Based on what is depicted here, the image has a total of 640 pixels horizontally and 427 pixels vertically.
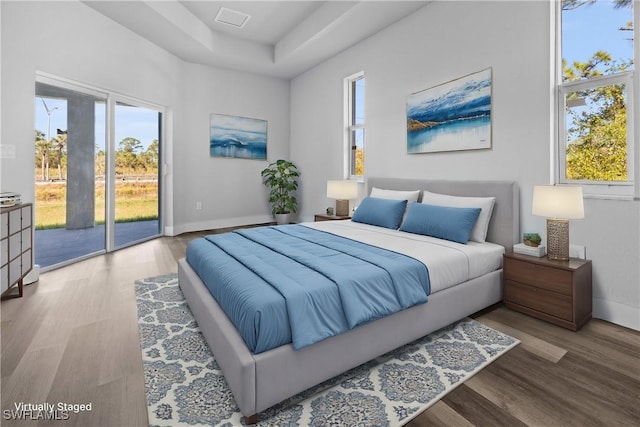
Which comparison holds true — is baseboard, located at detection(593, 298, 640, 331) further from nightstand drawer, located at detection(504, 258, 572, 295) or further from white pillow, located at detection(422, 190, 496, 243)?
white pillow, located at detection(422, 190, 496, 243)

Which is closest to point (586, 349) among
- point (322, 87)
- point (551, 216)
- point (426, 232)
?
point (551, 216)

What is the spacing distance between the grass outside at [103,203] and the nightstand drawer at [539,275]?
15.1 ft

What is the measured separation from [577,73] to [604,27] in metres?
0.34

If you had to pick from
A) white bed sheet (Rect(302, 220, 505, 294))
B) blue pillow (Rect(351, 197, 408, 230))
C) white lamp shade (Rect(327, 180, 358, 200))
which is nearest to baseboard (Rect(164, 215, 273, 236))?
white lamp shade (Rect(327, 180, 358, 200))

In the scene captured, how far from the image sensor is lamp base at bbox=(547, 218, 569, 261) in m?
2.45

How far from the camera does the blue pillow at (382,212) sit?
3.44 meters

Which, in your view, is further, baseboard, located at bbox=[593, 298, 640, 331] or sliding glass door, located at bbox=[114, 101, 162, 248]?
Answer: sliding glass door, located at bbox=[114, 101, 162, 248]

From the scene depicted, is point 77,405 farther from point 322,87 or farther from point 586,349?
point 322,87

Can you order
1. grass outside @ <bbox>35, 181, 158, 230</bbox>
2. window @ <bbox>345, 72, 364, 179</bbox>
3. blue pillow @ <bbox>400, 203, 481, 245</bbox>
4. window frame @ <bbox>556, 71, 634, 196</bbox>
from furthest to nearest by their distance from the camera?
1. window @ <bbox>345, 72, 364, 179</bbox>
2. grass outside @ <bbox>35, 181, 158, 230</bbox>
3. blue pillow @ <bbox>400, 203, 481, 245</bbox>
4. window frame @ <bbox>556, 71, 634, 196</bbox>

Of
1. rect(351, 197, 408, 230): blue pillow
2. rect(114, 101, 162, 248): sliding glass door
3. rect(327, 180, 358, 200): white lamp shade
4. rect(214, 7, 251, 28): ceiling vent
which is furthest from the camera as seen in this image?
rect(327, 180, 358, 200): white lamp shade

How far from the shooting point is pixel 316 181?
5.96 m

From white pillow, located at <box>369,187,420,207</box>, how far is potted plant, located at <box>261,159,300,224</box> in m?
2.49

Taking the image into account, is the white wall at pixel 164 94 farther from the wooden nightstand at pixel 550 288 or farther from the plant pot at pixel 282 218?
the wooden nightstand at pixel 550 288

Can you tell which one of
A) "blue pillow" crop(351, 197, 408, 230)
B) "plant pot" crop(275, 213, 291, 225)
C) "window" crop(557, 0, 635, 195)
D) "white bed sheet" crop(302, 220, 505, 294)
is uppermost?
"window" crop(557, 0, 635, 195)
